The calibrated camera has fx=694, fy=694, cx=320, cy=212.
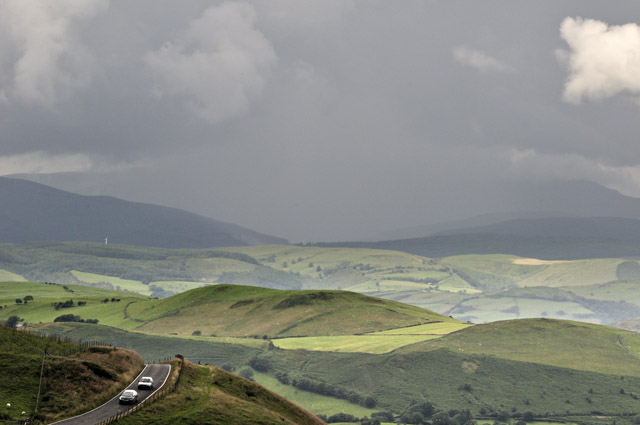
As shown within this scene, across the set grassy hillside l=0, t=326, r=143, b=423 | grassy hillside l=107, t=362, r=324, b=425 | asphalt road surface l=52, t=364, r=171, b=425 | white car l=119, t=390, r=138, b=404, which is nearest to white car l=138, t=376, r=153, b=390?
asphalt road surface l=52, t=364, r=171, b=425

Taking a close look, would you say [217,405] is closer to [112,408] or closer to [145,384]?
[145,384]

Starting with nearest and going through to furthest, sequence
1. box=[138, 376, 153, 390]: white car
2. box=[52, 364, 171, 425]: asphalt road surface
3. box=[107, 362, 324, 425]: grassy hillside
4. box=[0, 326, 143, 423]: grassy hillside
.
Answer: box=[52, 364, 171, 425]: asphalt road surface
box=[107, 362, 324, 425]: grassy hillside
box=[0, 326, 143, 423]: grassy hillside
box=[138, 376, 153, 390]: white car

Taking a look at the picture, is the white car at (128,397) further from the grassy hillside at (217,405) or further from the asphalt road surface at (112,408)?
the grassy hillside at (217,405)

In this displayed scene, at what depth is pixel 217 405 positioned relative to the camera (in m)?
105

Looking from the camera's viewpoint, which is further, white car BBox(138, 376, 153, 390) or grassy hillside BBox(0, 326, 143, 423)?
white car BBox(138, 376, 153, 390)

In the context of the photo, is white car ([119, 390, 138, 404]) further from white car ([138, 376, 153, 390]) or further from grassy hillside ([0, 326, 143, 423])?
white car ([138, 376, 153, 390])

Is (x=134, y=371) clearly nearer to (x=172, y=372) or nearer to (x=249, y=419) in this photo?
(x=172, y=372)

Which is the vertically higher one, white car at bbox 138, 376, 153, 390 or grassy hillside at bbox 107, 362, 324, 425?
white car at bbox 138, 376, 153, 390

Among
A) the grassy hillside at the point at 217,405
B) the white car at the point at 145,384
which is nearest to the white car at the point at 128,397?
the grassy hillside at the point at 217,405

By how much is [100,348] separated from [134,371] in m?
9.10

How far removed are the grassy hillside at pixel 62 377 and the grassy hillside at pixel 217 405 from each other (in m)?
9.36

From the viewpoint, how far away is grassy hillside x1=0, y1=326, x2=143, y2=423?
3802 inches

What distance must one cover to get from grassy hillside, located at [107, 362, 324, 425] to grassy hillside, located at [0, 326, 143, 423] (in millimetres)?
9359

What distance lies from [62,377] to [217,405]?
23941 mm
